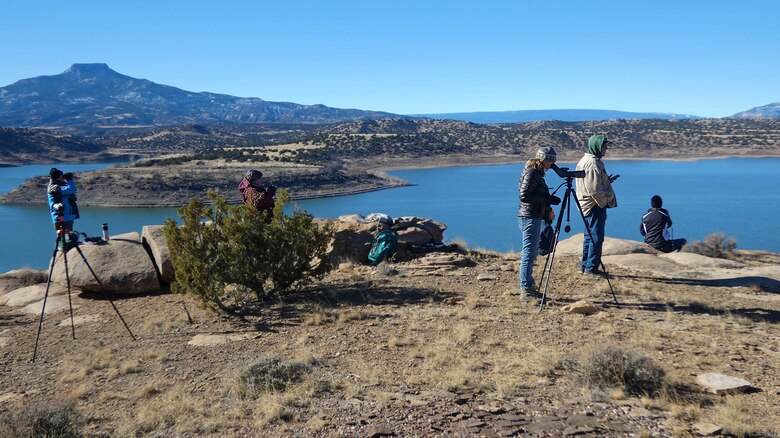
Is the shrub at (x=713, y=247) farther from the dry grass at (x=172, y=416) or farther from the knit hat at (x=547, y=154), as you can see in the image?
the dry grass at (x=172, y=416)

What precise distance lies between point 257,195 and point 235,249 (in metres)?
1.08

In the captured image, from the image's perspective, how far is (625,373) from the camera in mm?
4301

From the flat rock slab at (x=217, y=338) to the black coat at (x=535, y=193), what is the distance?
3.23 metres

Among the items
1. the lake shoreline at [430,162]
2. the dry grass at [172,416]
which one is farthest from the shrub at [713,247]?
the lake shoreline at [430,162]

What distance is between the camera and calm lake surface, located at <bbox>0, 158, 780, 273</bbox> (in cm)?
3316

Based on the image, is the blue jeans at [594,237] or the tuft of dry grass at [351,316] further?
the blue jeans at [594,237]

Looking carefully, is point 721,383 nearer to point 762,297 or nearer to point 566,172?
point 566,172

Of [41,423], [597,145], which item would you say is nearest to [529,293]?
[597,145]

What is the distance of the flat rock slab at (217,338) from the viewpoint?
601 cm

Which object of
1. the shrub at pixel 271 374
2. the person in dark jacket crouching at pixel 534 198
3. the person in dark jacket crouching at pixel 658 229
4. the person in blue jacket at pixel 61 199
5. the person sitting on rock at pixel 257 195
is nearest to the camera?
the shrub at pixel 271 374

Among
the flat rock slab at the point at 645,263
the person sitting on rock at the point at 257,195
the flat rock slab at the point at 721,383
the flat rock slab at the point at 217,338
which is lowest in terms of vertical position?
the flat rock slab at the point at 217,338

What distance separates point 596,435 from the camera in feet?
11.8

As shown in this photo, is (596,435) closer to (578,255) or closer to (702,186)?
(578,255)

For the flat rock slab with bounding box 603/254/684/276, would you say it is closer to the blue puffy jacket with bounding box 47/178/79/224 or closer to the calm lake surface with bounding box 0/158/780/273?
the blue puffy jacket with bounding box 47/178/79/224
